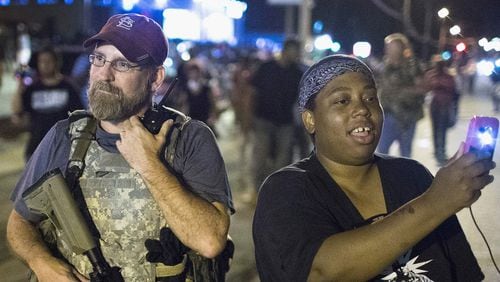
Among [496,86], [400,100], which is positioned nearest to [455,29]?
[496,86]

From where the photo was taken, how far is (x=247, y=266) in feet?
17.1

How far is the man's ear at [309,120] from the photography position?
2033 mm

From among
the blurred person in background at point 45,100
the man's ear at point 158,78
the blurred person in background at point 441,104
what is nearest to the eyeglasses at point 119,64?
the man's ear at point 158,78

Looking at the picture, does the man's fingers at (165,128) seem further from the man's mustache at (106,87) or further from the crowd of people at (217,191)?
the man's mustache at (106,87)

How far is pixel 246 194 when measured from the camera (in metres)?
7.96

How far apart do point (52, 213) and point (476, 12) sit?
5.67 ft

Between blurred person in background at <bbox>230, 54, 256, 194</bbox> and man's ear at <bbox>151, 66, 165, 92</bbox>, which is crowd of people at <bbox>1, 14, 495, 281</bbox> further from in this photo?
blurred person in background at <bbox>230, 54, 256, 194</bbox>

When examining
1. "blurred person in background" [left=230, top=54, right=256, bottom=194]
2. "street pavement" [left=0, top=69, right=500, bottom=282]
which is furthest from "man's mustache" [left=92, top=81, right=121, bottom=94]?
"blurred person in background" [left=230, top=54, right=256, bottom=194]

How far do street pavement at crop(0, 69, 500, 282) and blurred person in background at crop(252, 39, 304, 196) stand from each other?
1.78ft

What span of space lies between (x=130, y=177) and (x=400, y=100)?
15.1ft

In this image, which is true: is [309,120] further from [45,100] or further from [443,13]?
[45,100]

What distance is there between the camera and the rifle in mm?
2150

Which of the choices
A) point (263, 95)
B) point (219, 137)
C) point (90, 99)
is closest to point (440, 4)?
point (90, 99)

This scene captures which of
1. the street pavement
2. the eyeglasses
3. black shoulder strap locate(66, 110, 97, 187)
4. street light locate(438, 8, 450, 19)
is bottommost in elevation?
the street pavement
